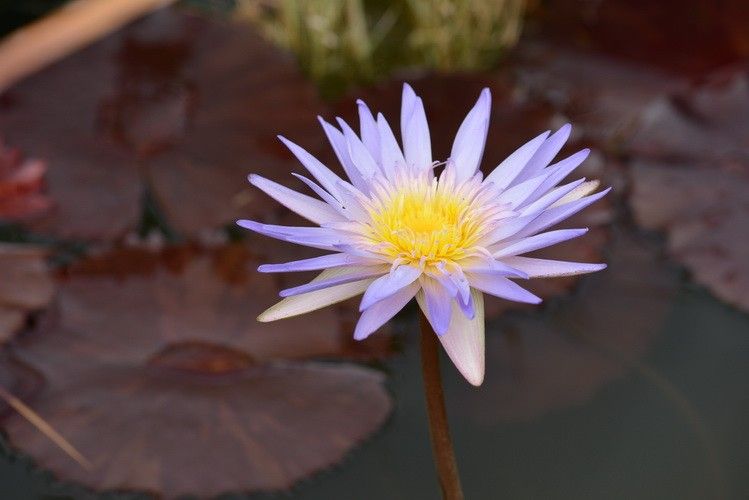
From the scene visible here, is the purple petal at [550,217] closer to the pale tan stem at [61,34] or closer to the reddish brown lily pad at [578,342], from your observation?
the reddish brown lily pad at [578,342]

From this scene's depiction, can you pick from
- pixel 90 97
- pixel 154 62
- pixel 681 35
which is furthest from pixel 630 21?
pixel 90 97

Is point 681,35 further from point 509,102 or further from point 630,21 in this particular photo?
point 509,102

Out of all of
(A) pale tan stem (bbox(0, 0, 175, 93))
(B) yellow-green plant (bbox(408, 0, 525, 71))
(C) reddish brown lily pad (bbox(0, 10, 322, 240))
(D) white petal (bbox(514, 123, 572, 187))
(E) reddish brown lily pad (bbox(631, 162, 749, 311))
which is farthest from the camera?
(B) yellow-green plant (bbox(408, 0, 525, 71))

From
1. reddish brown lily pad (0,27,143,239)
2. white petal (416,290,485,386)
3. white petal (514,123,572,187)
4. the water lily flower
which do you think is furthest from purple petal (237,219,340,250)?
reddish brown lily pad (0,27,143,239)

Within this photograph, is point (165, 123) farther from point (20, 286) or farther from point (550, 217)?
point (550, 217)

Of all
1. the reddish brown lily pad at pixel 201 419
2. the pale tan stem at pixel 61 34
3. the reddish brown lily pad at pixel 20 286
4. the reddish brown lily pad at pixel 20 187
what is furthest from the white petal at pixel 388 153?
the pale tan stem at pixel 61 34

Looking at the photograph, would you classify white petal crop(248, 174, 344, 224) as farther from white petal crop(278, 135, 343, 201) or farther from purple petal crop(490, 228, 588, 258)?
purple petal crop(490, 228, 588, 258)
